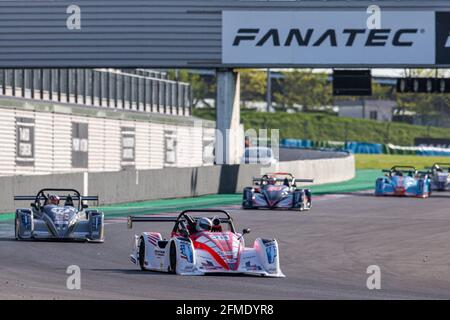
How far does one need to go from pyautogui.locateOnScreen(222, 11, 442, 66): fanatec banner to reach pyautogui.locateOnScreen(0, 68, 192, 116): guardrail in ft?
34.9

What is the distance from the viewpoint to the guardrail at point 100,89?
5716 cm

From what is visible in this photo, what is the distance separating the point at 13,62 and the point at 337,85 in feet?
38.4

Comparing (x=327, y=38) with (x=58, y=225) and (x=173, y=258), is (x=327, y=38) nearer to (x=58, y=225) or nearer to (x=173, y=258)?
(x=58, y=225)

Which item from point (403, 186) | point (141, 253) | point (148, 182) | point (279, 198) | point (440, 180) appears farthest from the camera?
point (440, 180)

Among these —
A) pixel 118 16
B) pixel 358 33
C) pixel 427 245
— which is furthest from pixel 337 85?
pixel 427 245

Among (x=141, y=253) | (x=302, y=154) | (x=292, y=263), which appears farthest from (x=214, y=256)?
(x=302, y=154)

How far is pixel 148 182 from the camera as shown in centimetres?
4341

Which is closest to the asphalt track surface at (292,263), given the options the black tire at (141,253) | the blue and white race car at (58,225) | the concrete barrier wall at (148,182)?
the black tire at (141,253)

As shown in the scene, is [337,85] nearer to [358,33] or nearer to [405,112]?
[358,33]

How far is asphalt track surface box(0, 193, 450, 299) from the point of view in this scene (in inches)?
692

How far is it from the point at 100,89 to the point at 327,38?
22.8 meters

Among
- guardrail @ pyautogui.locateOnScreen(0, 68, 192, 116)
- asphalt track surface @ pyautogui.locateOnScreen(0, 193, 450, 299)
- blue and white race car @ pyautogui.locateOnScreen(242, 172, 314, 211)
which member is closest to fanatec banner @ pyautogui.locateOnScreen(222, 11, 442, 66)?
blue and white race car @ pyautogui.locateOnScreen(242, 172, 314, 211)

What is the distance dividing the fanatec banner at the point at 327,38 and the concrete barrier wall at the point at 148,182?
448 cm

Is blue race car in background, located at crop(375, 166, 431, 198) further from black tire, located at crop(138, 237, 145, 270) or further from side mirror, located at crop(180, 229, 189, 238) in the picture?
black tire, located at crop(138, 237, 145, 270)
